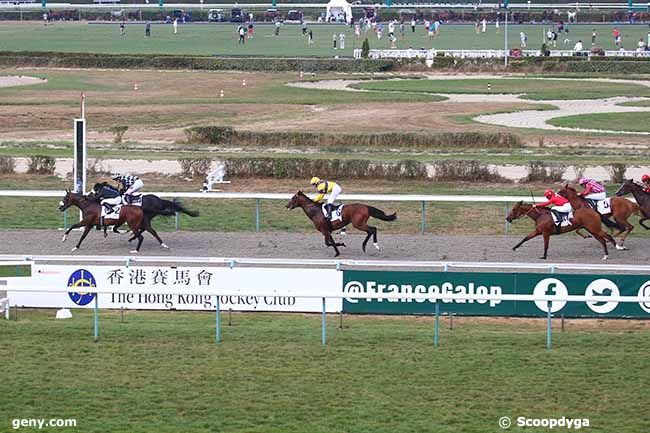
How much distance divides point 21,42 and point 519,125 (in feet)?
135

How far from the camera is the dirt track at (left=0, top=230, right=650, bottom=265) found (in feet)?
69.4

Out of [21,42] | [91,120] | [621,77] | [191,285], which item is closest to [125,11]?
[21,42]

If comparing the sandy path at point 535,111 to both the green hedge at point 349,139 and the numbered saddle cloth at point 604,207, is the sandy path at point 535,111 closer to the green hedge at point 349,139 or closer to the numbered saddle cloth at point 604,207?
the green hedge at point 349,139

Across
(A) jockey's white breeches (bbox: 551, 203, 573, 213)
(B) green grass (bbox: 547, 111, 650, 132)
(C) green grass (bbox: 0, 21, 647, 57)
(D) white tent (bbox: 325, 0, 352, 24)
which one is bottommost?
(A) jockey's white breeches (bbox: 551, 203, 573, 213)

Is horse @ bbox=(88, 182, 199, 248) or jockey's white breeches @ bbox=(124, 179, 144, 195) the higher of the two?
jockey's white breeches @ bbox=(124, 179, 144, 195)

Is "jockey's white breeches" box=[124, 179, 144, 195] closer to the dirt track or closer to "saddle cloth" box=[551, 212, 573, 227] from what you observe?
the dirt track

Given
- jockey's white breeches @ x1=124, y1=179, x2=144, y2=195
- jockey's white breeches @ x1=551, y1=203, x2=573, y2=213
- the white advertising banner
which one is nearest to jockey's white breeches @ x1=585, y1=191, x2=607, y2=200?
jockey's white breeches @ x1=551, y1=203, x2=573, y2=213

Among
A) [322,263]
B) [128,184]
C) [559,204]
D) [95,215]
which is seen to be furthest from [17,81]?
[322,263]

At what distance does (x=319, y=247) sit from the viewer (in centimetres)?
2197

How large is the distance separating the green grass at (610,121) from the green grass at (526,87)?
5.38 metres

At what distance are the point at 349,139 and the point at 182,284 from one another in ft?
60.2

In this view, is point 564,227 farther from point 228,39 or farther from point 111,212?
point 228,39

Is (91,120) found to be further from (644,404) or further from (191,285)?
(644,404)

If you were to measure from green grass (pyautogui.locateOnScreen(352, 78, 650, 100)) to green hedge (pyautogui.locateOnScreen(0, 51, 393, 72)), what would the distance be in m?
4.75
